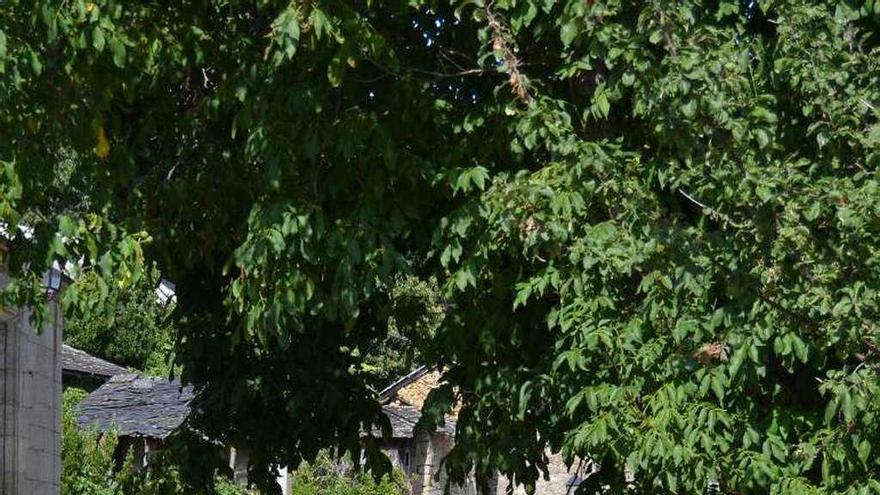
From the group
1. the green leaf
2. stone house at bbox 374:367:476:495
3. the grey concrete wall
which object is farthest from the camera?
stone house at bbox 374:367:476:495

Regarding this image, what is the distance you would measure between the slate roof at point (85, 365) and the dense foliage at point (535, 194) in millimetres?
24469

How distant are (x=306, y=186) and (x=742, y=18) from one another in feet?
7.99

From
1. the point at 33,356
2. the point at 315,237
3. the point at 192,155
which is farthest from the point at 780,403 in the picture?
the point at 33,356

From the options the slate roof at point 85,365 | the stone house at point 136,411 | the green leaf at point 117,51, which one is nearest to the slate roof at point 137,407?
the stone house at point 136,411

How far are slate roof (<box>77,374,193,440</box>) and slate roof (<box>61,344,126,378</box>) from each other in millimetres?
1846

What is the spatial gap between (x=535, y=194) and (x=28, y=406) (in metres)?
8.02

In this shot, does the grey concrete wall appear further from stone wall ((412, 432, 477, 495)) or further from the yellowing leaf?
stone wall ((412, 432, 477, 495))

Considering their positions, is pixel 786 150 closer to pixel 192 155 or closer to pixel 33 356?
pixel 192 155

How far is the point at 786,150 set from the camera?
8.08 meters

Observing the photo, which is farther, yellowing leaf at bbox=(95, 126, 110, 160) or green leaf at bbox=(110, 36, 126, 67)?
yellowing leaf at bbox=(95, 126, 110, 160)

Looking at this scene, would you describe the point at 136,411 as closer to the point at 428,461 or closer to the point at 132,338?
the point at 428,461

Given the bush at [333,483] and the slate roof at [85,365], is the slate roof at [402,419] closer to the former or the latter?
the bush at [333,483]

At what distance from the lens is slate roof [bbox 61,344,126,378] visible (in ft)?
111

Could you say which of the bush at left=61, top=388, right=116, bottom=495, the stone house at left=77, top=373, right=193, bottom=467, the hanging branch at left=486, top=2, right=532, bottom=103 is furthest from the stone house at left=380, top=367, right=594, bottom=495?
the hanging branch at left=486, top=2, right=532, bottom=103
